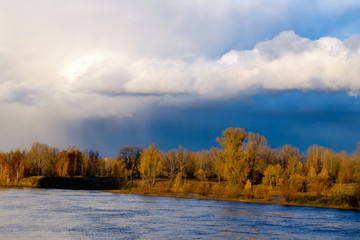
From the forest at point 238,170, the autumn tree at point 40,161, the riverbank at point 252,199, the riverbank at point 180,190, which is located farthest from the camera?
the autumn tree at point 40,161

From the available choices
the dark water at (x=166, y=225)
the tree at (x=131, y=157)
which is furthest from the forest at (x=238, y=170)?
the dark water at (x=166, y=225)

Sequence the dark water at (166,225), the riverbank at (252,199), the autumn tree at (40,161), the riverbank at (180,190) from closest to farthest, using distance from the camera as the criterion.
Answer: the dark water at (166,225) → the riverbank at (252,199) → the riverbank at (180,190) → the autumn tree at (40,161)

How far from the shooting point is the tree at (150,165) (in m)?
99.2

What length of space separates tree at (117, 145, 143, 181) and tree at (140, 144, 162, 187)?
4516cm

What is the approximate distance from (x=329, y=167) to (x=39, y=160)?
9728 centimetres

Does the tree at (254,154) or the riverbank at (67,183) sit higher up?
the tree at (254,154)

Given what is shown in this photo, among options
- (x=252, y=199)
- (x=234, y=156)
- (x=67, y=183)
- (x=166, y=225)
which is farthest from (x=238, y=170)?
(x=67, y=183)

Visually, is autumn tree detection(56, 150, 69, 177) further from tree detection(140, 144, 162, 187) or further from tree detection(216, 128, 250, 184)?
tree detection(216, 128, 250, 184)

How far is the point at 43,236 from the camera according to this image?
3131 cm

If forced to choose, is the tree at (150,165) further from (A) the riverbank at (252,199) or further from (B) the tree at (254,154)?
(B) the tree at (254,154)

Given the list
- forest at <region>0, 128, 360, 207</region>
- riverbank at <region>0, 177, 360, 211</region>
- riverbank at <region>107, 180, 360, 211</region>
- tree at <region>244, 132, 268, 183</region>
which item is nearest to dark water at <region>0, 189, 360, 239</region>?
riverbank at <region>107, 180, 360, 211</region>

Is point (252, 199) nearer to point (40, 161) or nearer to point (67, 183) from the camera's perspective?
point (67, 183)

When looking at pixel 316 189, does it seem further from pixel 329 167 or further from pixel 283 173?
Answer: pixel 329 167

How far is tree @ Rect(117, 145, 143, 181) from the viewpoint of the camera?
148750 mm
